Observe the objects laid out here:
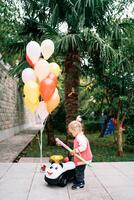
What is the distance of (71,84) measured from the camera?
12.9 metres

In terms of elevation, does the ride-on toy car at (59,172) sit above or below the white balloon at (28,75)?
below

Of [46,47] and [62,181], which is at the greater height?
[46,47]

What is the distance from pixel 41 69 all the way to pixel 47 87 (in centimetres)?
35

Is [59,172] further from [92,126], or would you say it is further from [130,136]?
[92,126]

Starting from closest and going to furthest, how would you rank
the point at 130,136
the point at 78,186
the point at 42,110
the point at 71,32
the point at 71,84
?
the point at 78,186
the point at 42,110
the point at 71,32
the point at 130,136
the point at 71,84

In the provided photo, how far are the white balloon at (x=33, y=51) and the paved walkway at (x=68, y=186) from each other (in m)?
2.19

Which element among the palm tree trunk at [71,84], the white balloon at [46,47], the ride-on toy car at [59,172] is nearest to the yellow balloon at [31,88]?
the white balloon at [46,47]

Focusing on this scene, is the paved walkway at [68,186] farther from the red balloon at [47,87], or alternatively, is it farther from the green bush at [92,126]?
the green bush at [92,126]

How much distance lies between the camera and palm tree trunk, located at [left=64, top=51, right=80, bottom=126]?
12.8 m

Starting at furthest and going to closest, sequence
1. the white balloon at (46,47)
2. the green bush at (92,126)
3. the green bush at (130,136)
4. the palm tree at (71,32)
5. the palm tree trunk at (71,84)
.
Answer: the green bush at (92,126) < the palm tree trunk at (71,84) < the green bush at (130,136) < the palm tree at (71,32) < the white balloon at (46,47)

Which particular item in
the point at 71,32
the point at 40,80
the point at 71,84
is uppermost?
the point at 71,32

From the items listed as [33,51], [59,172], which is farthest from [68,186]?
[33,51]

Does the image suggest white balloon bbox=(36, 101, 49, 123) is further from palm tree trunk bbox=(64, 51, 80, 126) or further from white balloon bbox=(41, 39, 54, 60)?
palm tree trunk bbox=(64, 51, 80, 126)

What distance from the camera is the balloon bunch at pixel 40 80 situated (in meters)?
7.38
